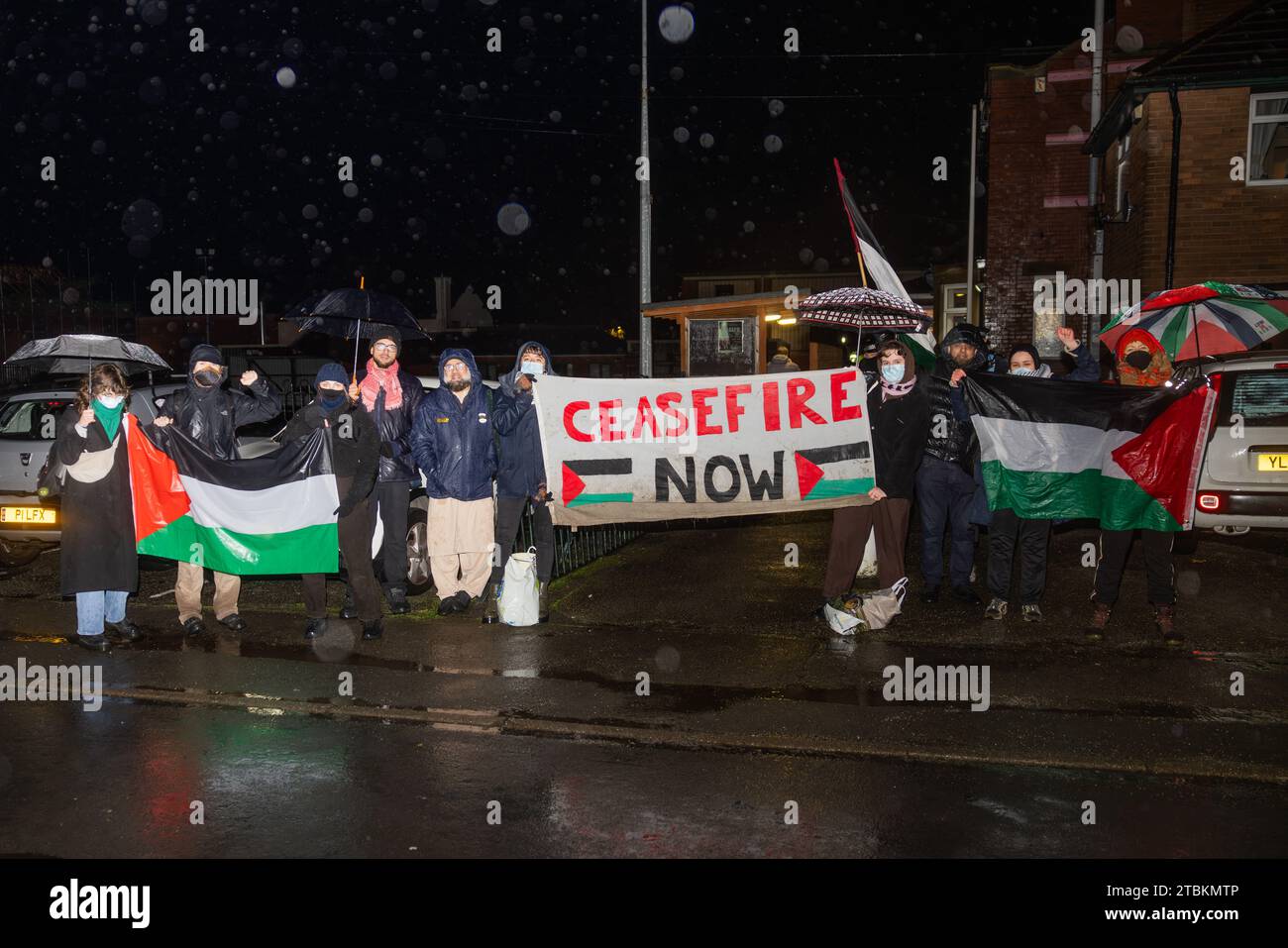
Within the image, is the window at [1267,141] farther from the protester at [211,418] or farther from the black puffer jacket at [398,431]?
the protester at [211,418]

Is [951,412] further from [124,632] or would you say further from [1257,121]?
[1257,121]

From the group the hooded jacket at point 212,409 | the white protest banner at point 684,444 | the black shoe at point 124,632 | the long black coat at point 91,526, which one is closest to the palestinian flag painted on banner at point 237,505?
the hooded jacket at point 212,409

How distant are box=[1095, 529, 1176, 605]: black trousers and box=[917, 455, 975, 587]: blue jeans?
44.4 inches

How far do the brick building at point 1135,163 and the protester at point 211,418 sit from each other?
14.2 meters

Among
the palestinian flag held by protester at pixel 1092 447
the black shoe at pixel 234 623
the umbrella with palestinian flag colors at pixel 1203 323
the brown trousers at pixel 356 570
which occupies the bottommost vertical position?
the black shoe at pixel 234 623

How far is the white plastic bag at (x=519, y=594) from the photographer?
8016 millimetres

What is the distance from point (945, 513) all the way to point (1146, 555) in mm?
1612

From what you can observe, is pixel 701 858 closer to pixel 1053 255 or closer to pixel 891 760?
pixel 891 760

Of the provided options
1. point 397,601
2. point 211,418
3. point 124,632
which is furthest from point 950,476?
point 124,632

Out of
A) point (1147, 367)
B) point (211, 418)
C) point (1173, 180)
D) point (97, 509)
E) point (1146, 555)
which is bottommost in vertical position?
point (1146, 555)

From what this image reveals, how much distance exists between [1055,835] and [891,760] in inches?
40.9

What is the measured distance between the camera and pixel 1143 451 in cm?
765

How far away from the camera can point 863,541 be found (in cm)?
795

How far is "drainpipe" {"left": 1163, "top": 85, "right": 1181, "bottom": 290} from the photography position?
1600cm
